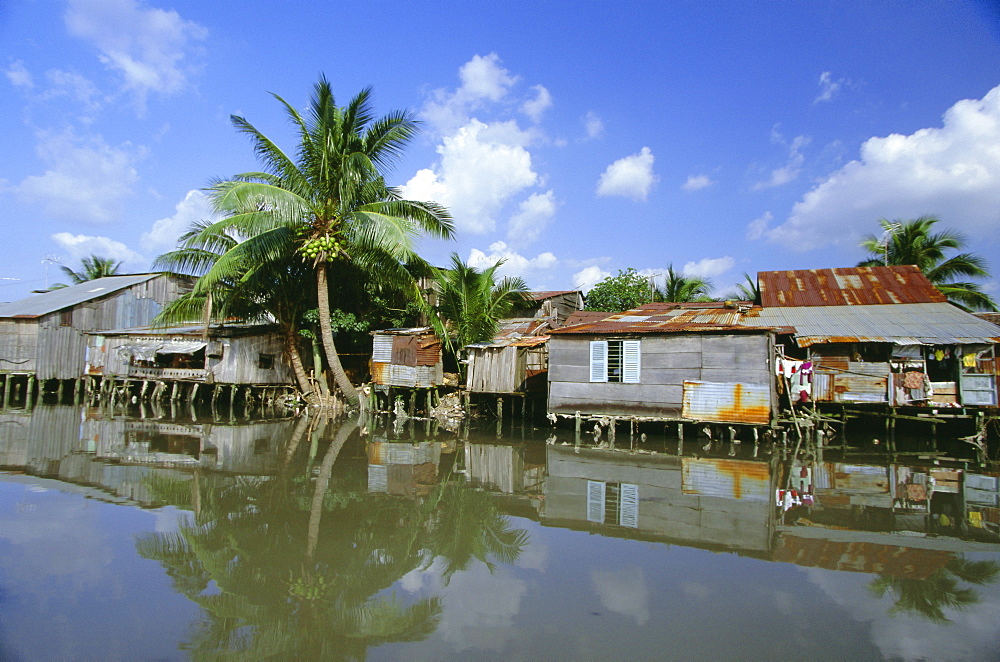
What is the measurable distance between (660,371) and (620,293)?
490 inches

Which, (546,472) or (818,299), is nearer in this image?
(546,472)

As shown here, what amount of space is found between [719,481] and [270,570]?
Result: 757 cm

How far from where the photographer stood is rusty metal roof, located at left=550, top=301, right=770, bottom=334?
1451 centimetres

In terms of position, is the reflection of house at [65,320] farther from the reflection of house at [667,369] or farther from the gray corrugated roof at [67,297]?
the reflection of house at [667,369]

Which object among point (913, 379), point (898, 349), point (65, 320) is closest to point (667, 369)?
point (898, 349)

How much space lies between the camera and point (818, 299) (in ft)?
62.0

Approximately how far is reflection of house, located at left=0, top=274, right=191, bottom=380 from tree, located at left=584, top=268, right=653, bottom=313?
21.1m

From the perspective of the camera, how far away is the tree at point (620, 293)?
87.4 feet

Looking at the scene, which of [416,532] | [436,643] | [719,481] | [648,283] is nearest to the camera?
[436,643]

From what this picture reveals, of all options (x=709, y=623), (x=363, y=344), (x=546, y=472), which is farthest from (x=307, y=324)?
(x=709, y=623)

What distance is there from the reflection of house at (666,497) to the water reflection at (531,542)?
0.05m

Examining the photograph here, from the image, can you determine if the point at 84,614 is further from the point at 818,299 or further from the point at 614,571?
the point at 818,299

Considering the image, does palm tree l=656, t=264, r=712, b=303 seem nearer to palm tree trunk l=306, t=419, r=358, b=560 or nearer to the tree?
the tree

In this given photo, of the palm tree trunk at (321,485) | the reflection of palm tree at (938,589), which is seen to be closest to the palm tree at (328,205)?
the palm tree trunk at (321,485)
